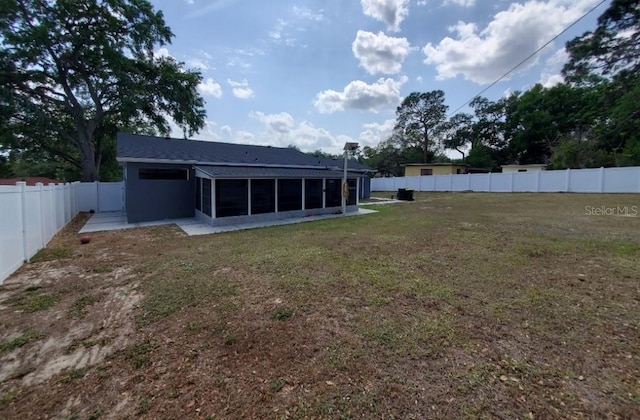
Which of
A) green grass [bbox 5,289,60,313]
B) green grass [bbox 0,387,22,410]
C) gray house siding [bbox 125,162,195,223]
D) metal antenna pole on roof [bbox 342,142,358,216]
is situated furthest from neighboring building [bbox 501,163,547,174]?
green grass [bbox 0,387,22,410]

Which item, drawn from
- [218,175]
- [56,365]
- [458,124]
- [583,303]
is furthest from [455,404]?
[458,124]

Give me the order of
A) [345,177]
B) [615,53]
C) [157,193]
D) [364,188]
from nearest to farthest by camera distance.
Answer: [157,193]
[345,177]
[615,53]
[364,188]

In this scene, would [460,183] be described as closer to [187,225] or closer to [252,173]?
[252,173]

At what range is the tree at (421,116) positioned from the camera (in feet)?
128

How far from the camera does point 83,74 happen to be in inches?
675

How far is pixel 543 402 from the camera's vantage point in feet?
6.51

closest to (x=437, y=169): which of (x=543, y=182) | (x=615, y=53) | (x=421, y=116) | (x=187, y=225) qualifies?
(x=543, y=182)

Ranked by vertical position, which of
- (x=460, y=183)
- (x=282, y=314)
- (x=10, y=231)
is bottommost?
(x=282, y=314)

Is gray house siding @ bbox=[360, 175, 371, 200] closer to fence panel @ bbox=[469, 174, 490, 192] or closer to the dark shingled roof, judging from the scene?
the dark shingled roof

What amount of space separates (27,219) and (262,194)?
6.59 metres

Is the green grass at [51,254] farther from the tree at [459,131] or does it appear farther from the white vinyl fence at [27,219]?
the tree at [459,131]

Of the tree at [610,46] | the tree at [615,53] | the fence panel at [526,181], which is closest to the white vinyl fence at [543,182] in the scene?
the fence panel at [526,181]

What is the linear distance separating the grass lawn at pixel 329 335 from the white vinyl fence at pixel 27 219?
447 millimetres

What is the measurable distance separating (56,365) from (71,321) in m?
0.97
